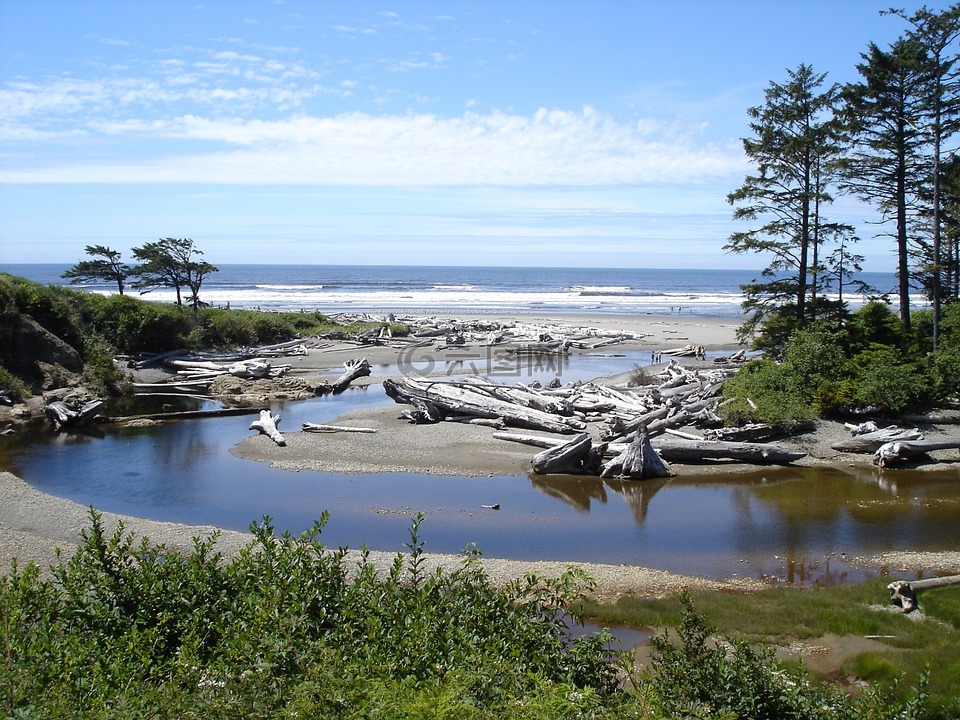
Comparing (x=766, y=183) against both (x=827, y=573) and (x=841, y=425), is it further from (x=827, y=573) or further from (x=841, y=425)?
(x=827, y=573)

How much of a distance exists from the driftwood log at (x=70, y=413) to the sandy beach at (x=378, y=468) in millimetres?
6460

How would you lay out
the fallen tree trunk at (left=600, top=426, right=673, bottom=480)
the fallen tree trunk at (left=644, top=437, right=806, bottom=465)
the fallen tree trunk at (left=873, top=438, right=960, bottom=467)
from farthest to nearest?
the fallen tree trunk at (left=644, top=437, right=806, bottom=465)
the fallen tree trunk at (left=873, top=438, right=960, bottom=467)
the fallen tree trunk at (left=600, top=426, right=673, bottom=480)

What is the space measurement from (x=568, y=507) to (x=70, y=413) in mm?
17878

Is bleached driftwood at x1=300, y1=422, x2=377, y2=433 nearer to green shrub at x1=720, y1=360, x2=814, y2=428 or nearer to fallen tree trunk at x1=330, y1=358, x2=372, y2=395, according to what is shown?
fallen tree trunk at x1=330, y1=358, x2=372, y2=395

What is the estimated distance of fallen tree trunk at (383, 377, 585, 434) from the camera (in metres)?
22.5

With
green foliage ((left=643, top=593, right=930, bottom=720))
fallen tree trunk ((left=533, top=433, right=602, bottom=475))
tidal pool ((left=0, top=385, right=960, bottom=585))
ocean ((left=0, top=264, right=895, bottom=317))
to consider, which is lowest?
tidal pool ((left=0, top=385, right=960, bottom=585))

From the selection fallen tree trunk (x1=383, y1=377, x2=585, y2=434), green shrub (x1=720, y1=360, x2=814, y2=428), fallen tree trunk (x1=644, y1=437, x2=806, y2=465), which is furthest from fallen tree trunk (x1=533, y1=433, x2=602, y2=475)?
green shrub (x1=720, y1=360, x2=814, y2=428)

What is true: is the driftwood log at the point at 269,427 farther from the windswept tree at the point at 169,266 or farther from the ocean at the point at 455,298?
the ocean at the point at 455,298

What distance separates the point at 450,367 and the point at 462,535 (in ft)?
75.9

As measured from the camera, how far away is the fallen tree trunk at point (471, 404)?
22.5m

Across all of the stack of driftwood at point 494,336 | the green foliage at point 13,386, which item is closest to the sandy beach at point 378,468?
the stack of driftwood at point 494,336

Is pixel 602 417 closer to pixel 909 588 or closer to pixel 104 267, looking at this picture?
pixel 909 588

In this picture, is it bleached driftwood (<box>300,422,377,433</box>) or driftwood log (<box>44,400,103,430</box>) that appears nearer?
bleached driftwood (<box>300,422,377,433</box>)
